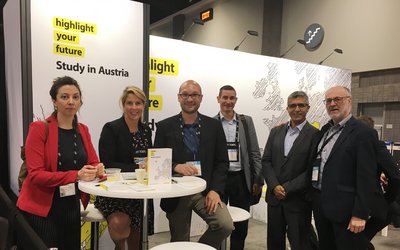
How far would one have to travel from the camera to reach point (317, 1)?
691 centimetres

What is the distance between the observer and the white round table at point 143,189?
1.50 metres

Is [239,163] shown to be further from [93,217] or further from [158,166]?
[93,217]

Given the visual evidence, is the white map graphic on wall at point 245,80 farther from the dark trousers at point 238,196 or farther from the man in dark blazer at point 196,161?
the man in dark blazer at point 196,161

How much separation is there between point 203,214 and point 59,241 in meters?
0.87

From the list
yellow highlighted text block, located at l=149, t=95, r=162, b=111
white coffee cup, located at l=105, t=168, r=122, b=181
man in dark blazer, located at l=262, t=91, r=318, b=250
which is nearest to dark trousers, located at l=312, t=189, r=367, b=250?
man in dark blazer, located at l=262, t=91, r=318, b=250

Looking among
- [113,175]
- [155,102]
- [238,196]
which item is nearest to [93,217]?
[113,175]

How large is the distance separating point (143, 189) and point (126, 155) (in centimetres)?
61

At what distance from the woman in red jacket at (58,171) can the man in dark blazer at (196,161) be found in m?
0.54

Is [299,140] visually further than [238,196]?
No

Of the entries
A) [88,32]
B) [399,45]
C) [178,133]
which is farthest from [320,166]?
[399,45]

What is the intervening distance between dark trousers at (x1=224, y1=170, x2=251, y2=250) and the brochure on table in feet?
3.27

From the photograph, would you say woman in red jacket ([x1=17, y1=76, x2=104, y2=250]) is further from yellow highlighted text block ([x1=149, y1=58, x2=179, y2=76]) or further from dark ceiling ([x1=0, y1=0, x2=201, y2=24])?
dark ceiling ([x1=0, y1=0, x2=201, y2=24])

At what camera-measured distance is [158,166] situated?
1728 millimetres

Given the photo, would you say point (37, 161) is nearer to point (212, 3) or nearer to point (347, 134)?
point (347, 134)
